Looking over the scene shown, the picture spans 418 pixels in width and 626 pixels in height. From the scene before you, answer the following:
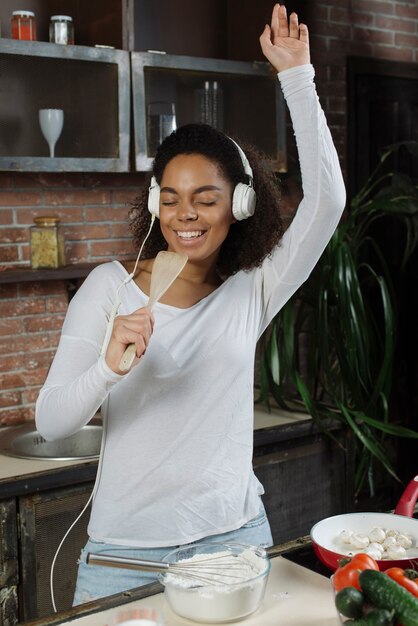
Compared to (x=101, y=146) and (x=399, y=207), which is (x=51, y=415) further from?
(x=399, y=207)

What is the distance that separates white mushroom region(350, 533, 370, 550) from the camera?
1559 millimetres

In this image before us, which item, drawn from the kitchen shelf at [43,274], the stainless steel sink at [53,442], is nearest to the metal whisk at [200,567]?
the stainless steel sink at [53,442]

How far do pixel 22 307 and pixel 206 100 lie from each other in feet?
3.46

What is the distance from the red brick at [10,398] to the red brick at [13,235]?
563mm

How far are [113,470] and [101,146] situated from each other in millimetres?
1637

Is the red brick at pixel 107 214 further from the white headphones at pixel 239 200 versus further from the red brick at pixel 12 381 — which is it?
the white headphones at pixel 239 200

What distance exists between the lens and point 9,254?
10.5 ft

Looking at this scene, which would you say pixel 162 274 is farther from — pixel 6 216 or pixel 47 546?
pixel 6 216

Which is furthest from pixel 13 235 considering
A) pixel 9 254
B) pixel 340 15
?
pixel 340 15

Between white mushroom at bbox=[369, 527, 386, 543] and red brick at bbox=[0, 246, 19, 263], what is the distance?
200 cm

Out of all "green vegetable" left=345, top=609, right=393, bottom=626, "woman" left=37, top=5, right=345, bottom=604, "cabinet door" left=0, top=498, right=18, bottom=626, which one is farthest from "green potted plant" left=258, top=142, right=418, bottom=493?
"green vegetable" left=345, top=609, right=393, bottom=626

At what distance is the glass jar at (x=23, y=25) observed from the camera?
9.70 feet

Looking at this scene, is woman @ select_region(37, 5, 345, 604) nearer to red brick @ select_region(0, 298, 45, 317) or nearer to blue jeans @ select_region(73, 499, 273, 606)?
blue jeans @ select_region(73, 499, 273, 606)

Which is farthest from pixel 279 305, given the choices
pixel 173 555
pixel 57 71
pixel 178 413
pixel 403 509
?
pixel 57 71
